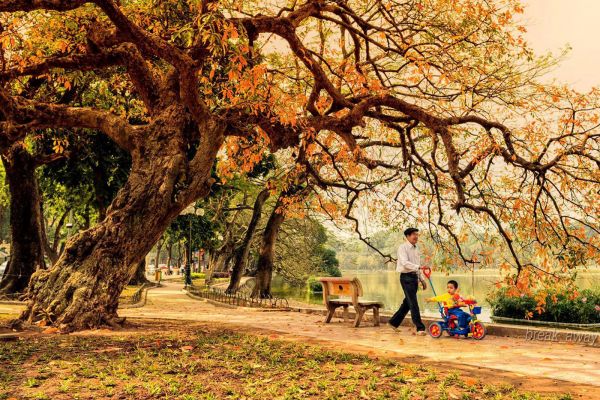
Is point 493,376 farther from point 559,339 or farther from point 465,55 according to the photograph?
point 465,55

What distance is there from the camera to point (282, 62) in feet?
62.8

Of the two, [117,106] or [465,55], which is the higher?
[465,55]

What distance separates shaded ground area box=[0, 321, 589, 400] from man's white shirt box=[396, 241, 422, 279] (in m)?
3.08

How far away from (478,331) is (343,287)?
3.30 meters

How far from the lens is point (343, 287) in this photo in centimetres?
1185

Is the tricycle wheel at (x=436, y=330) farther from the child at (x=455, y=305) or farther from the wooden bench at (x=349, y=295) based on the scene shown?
the wooden bench at (x=349, y=295)

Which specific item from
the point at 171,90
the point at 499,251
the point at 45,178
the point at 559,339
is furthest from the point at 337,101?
the point at 45,178

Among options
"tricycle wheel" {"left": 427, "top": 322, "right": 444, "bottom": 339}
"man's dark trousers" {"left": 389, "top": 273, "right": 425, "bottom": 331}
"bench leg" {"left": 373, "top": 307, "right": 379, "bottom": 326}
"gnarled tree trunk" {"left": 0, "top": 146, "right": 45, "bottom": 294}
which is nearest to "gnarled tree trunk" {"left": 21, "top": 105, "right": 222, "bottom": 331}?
"man's dark trousers" {"left": 389, "top": 273, "right": 425, "bottom": 331}

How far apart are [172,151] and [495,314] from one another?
11.8 m

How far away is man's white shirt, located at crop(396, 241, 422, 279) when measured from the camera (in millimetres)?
10078

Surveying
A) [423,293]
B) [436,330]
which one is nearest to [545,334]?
[436,330]

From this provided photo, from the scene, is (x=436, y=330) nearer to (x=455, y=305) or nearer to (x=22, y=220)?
(x=455, y=305)

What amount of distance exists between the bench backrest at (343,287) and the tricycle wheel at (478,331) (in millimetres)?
2658

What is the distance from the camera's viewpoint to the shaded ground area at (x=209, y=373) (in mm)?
4820
